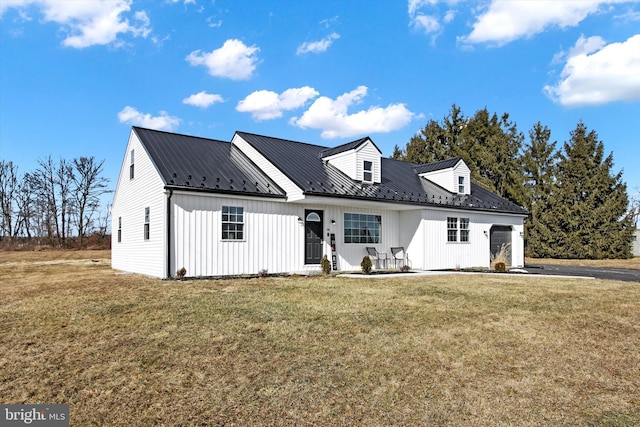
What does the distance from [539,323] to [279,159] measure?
1159 centimetres

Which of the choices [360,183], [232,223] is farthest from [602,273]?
[232,223]

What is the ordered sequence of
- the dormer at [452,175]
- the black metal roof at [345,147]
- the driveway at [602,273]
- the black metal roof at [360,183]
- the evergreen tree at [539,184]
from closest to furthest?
the driveway at [602,273] < the black metal roof at [360,183] < the black metal roof at [345,147] < the dormer at [452,175] < the evergreen tree at [539,184]

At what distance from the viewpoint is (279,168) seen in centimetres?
1522

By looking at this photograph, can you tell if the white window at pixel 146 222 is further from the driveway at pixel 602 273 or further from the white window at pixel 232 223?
the driveway at pixel 602 273

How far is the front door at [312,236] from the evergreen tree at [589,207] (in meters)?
23.2

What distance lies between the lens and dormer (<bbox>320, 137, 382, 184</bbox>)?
57.2 feet

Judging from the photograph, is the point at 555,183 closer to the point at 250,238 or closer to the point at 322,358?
the point at 250,238

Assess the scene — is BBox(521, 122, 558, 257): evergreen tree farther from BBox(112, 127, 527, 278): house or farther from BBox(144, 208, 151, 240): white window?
BBox(144, 208, 151, 240): white window

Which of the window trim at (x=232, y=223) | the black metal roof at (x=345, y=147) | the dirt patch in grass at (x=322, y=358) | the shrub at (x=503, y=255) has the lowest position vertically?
the dirt patch in grass at (x=322, y=358)

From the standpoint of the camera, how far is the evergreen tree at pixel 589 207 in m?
29.5

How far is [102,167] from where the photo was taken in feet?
129

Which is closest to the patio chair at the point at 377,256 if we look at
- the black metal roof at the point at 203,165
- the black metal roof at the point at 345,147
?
the black metal roof at the point at 345,147

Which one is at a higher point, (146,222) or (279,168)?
(279,168)

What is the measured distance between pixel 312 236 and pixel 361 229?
249 centimetres
